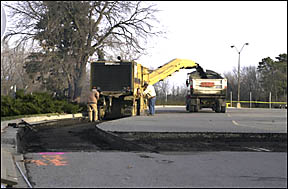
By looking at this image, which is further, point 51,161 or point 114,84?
point 114,84

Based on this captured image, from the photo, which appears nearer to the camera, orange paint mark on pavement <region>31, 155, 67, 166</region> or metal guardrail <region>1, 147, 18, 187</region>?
metal guardrail <region>1, 147, 18, 187</region>

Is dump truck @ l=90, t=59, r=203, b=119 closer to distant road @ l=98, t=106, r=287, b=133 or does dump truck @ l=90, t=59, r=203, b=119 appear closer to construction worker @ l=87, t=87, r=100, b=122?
construction worker @ l=87, t=87, r=100, b=122

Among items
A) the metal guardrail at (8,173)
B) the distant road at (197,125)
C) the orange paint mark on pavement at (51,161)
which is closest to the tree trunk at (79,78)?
the distant road at (197,125)

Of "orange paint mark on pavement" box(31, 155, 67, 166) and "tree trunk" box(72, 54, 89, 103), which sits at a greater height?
"tree trunk" box(72, 54, 89, 103)

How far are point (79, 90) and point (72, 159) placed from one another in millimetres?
26867

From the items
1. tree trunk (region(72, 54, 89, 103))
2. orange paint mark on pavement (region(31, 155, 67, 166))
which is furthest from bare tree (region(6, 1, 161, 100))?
orange paint mark on pavement (region(31, 155, 67, 166))

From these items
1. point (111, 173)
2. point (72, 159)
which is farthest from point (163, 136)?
point (111, 173)

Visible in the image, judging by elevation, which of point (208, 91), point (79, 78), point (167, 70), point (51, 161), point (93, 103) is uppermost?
point (167, 70)

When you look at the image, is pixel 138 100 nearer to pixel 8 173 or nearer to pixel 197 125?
pixel 197 125

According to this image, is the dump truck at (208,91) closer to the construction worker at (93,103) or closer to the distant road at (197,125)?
the construction worker at (93,103)

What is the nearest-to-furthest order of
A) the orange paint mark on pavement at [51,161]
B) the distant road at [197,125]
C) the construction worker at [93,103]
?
1. the orange paint mark on pavement at [51,161]
2. the distant road at [197,125]
3. the construction worker at [93,103]

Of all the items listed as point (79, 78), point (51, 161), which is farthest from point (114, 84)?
point (51, 161)

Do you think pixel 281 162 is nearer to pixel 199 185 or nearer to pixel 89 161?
pixel 199 185

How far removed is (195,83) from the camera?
29500mm
